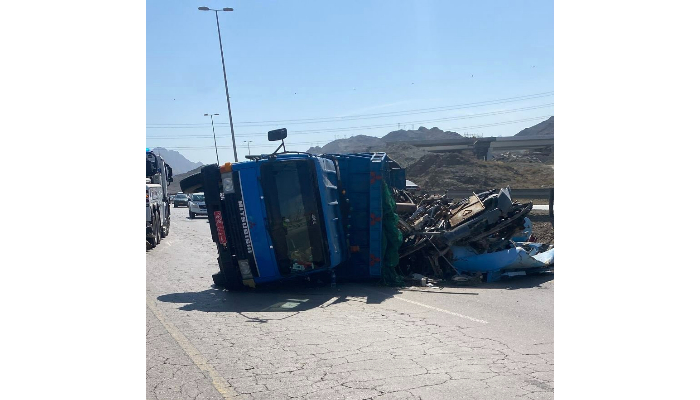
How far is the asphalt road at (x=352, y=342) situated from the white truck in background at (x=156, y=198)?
23.6 feet

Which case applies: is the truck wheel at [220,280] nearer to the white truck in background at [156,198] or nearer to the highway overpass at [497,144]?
the white truck in background at [156,198]

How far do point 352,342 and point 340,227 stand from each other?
348 cm

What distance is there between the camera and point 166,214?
2175 cm

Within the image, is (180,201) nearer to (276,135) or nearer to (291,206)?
(276,135)

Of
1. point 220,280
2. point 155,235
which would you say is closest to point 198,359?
point 220,280

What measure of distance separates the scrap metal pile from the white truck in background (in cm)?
835

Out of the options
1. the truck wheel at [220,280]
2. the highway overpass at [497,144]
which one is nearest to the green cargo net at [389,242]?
the truck wheel at [220,280]

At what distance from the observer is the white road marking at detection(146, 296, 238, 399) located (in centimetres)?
481

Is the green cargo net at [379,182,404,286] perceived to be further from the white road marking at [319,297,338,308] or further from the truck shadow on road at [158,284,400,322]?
the white road marking at [319,297,338,308]

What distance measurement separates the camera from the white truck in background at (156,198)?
16578mm

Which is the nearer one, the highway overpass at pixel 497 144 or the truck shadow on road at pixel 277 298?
the truck shadow on road at pixel 277 298

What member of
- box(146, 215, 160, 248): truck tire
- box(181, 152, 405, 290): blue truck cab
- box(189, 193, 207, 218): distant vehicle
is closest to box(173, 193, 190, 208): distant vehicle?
box(189, 193, 207, 218): distant vehicle

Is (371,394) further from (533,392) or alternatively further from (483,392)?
(533,392)
